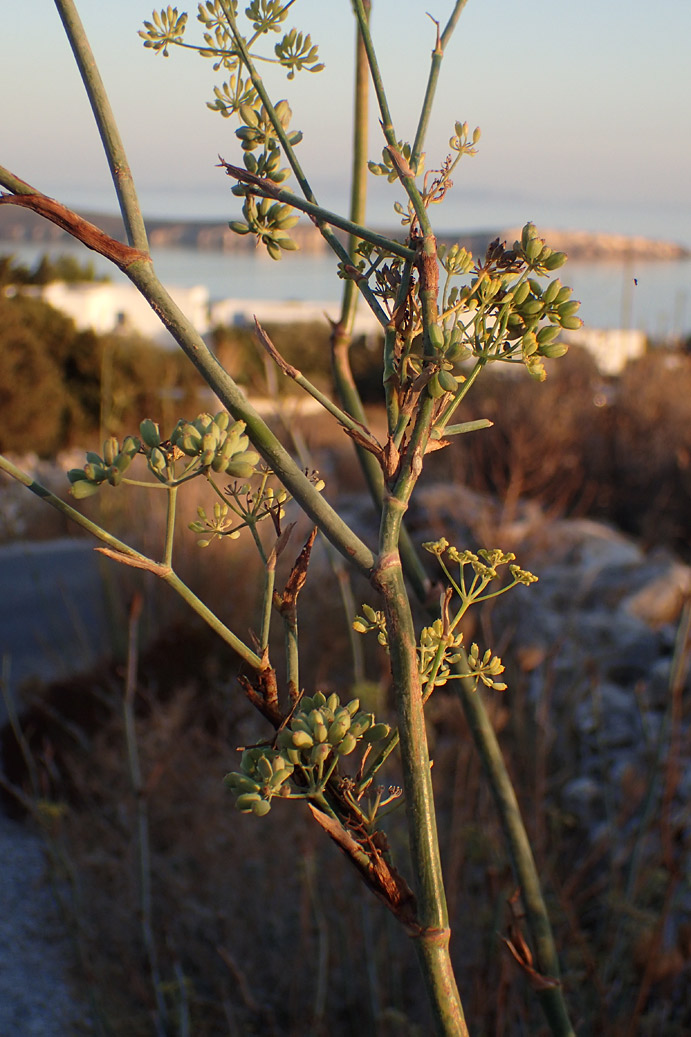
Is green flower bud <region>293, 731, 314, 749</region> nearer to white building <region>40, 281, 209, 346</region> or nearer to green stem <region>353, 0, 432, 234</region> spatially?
green stem <region>353, 0, 432, 234</region>

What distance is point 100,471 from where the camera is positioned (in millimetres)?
402

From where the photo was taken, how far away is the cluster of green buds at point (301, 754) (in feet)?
1.32

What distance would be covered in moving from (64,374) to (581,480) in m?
7.79

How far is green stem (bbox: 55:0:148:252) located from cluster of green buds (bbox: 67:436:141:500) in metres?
0.09

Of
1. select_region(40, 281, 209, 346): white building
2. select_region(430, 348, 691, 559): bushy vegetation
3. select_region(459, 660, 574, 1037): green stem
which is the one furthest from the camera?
select_region(40, 281, 209, 346): white building

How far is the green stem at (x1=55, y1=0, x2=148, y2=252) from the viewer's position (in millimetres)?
401

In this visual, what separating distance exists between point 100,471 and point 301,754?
163 mm

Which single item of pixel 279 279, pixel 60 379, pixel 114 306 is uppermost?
pixel 279 279

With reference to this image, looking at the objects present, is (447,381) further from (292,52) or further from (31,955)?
(31,955)

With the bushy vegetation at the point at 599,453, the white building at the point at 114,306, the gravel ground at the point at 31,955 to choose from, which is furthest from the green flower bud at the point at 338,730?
the white building at the point at 114,306

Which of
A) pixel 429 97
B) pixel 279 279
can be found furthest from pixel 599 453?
pixel 279 279

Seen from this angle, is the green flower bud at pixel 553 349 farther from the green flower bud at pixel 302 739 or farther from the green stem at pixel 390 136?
the green flower bud at pixel 302 739

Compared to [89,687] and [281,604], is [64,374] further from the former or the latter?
[281,604]

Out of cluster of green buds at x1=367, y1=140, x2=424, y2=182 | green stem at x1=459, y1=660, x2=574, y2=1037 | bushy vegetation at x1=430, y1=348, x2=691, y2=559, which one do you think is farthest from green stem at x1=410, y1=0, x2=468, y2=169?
bushy vegetation at x1=430, y1=348, x2=691, y2=559
